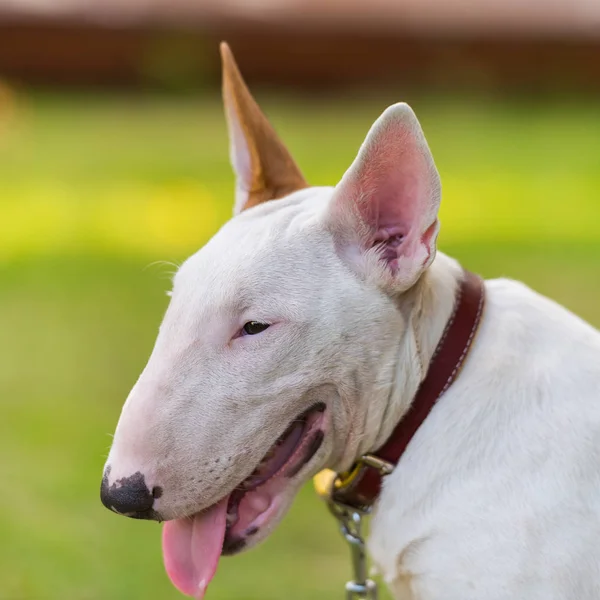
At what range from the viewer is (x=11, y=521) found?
3.90 meters

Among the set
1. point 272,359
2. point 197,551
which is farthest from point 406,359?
point 197,551

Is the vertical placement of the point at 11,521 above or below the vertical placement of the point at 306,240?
below

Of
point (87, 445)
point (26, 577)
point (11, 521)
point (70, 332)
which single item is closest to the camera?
point (26, 577)

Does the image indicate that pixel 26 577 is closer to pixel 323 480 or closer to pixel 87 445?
pixel 87 445

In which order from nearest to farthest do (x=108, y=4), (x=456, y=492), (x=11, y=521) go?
(x=456, y=492) → (x=11, y=521) → (x=108, y=4)

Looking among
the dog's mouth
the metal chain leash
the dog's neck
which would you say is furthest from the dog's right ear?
the metal chain leash

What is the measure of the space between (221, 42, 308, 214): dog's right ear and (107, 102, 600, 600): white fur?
0.94ft

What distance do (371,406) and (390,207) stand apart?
408 millimetres

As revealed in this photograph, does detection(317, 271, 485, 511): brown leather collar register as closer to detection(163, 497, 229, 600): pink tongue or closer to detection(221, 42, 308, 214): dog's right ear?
detection(163, 497, 229, 600): pink tongue

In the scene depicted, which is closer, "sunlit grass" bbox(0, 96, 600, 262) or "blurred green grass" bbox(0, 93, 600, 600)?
"blurred green grass" bbox(0, 93, 600, 600)

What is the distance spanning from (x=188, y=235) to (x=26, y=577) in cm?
405

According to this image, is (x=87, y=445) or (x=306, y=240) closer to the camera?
(x=306, y=240)

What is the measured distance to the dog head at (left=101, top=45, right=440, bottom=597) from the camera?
6.74 ft

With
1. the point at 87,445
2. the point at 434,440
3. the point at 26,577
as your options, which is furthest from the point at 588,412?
the point at 87,445
